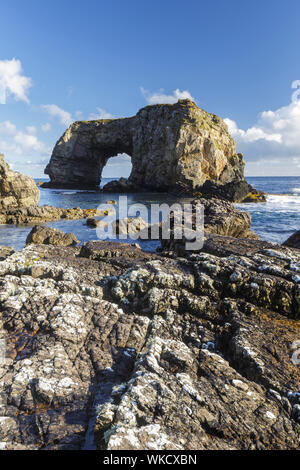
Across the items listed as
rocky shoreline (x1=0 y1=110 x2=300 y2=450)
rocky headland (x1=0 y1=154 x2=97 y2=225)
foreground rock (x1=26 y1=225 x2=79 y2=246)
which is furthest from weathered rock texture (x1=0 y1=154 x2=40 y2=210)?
rocky shoreline (x1=0 y1=110 x2=300 y2=450)

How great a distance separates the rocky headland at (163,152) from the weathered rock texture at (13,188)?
37188 mm

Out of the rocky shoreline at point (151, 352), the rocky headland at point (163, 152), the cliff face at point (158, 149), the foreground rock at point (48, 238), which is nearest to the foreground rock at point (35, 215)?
the foreground rock at point (48, 238)

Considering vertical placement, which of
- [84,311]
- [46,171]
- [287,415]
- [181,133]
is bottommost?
[287,415]

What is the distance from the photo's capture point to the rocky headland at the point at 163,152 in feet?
197

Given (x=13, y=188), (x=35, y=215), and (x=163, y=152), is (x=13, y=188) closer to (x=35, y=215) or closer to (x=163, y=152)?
(x=35, y=215)

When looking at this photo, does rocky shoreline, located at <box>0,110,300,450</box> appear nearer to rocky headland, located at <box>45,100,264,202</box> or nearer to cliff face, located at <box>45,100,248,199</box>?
rocky headland, located at <box>45,100,264,202</box>

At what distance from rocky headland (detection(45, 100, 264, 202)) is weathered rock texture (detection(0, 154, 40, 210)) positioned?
122 ft

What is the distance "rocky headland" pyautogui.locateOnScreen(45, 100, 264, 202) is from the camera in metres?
60.0

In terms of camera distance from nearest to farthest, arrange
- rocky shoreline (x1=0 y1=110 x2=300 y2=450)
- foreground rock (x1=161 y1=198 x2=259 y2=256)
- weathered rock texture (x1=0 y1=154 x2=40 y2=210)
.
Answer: rocky shoreline (x1=0 y1=110 x2=300 y2=450) < foreground rock (x1=161 y1=198 x2=259 y2=256) < weathered rock texture (x1=0 y1=154 x2=40 y2=210)

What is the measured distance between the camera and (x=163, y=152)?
65.1 m

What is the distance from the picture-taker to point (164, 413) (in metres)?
2.87
